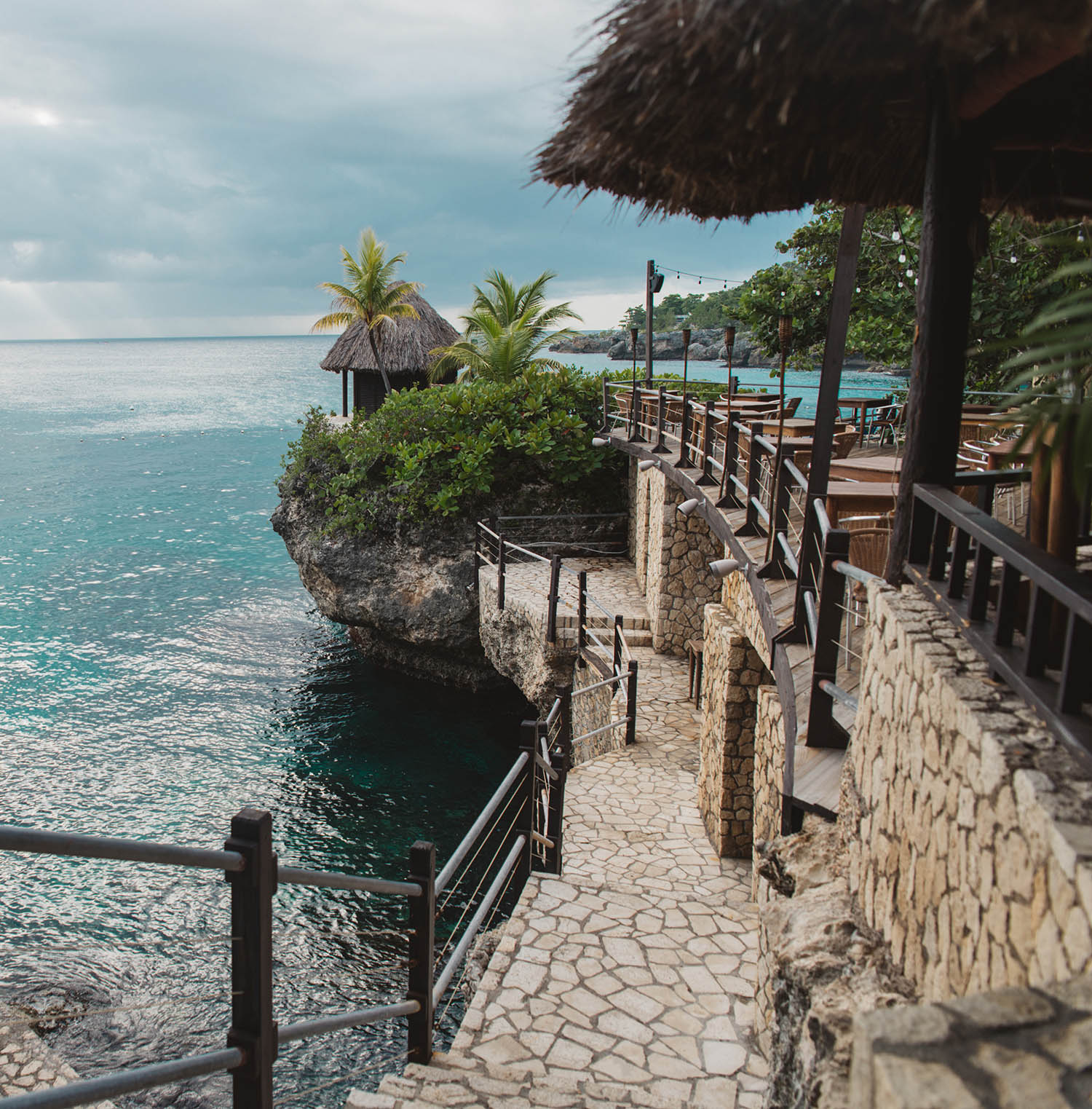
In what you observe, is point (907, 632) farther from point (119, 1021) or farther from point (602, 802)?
point (119, 1021)

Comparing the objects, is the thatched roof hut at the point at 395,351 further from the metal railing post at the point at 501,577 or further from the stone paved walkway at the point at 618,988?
the stone paved walkway at the point at 618,988

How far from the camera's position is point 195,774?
1741cm

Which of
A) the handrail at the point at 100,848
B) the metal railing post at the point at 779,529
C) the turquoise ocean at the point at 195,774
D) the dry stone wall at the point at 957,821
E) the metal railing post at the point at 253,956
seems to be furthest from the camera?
the turquoise ocean at the point at 195,774

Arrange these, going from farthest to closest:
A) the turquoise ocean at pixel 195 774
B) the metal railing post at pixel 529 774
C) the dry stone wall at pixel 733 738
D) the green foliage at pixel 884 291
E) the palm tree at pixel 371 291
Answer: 1. the palm tree at pixel 371 291
2. the green foliage at pixel 884 291
3. the turquoise ocean at pixel 195 774
4. the dry stone wall at pixel 733 738
5. the metal railing post at pixel 529 774

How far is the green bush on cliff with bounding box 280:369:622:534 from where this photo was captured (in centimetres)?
1920

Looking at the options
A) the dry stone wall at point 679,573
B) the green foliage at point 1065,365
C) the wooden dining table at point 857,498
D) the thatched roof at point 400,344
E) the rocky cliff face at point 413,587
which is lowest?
the rocky cliff face at point 413,587

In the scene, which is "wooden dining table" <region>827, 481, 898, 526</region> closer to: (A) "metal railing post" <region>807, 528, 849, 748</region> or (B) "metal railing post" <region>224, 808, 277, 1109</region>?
(A) "metal railing post" <region>807, 528, 849, 748</region>

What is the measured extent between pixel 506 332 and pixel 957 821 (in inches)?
849

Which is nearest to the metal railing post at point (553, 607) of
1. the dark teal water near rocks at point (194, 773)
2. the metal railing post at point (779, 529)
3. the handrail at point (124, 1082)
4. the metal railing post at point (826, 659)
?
the dark teal water near rocks at point (194, 773)

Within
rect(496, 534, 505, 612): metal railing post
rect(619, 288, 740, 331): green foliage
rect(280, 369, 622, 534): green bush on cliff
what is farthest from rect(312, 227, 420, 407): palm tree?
rect(619, 288, 740, 331): green foliage

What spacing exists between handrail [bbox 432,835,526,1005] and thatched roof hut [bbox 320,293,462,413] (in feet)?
76.3

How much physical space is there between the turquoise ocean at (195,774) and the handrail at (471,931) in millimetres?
812

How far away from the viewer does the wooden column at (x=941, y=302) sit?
3.89 m

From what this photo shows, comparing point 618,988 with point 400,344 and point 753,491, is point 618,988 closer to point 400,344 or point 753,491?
point 753,491
